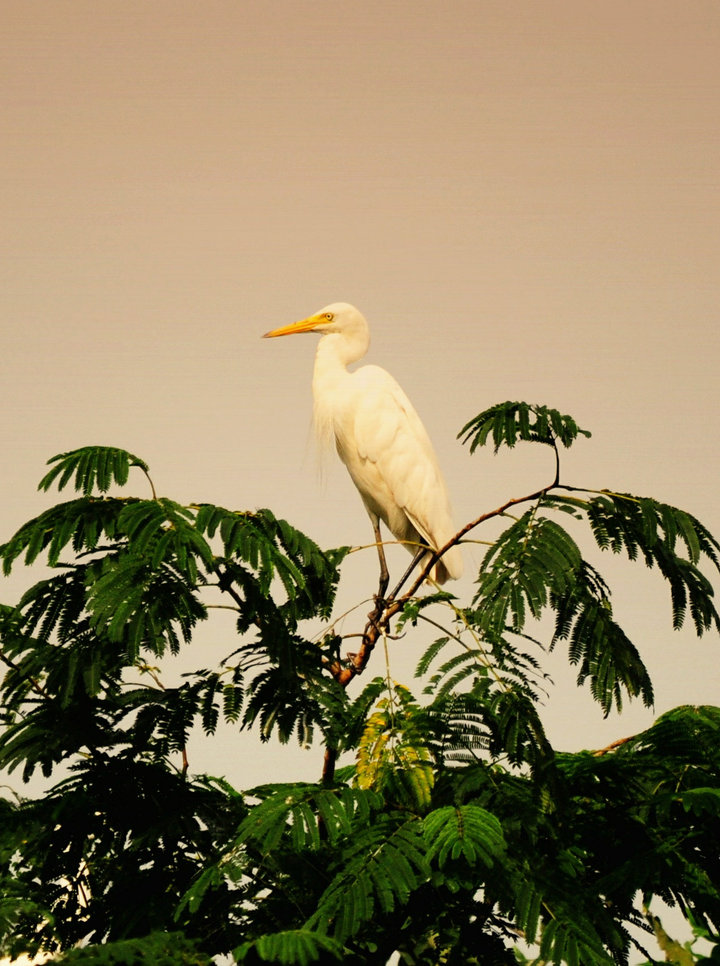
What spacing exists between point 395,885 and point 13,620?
3.41ft

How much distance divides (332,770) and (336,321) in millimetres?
2430

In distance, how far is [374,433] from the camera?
4414 mm

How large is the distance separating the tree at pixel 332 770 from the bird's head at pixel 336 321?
2.15 m

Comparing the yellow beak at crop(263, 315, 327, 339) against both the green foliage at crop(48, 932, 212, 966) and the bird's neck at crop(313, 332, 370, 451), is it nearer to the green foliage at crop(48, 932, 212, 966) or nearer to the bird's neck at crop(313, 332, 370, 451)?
the bird's neck at crop(313, 332, 370, 451)

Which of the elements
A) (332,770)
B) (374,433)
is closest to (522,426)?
(332,770)

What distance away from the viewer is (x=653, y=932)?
230 cm

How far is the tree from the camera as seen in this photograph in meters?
1.92

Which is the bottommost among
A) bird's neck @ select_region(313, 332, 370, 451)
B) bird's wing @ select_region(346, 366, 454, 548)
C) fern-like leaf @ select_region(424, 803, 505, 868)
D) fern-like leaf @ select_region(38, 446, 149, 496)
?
fern-like leaf @ select_region(424, 803, 505, 868)

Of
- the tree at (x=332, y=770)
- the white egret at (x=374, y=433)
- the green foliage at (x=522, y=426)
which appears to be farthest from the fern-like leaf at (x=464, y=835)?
the white egret at (x=374, y=433)

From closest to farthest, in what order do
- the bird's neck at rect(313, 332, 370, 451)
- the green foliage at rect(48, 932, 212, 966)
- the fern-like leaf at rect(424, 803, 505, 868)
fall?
the green foliage at rect(48, 932, 212, 966)
the fern-like leaf at rect(424, 803, 505, 868)
the bird's neck at rect(313, 332, 370, 451)

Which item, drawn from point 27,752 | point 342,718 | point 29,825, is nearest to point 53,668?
point 27,752

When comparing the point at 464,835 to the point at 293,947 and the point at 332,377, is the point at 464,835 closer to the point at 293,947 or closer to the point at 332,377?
the point at 293,947

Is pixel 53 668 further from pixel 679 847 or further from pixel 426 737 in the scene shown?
pixel 679 847

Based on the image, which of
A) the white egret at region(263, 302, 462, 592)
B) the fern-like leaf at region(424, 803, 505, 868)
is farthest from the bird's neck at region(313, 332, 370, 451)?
the fern-like leaf at region(424, 803, 505, 868)
